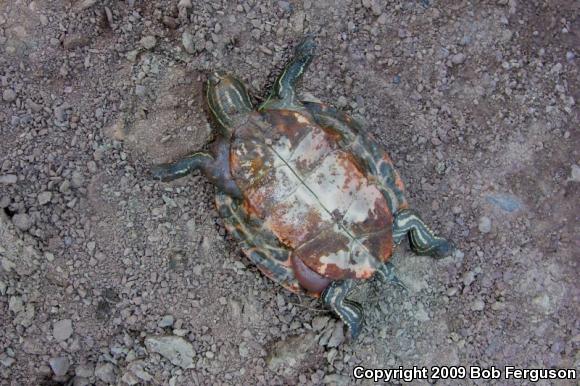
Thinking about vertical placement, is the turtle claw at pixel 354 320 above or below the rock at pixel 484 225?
below

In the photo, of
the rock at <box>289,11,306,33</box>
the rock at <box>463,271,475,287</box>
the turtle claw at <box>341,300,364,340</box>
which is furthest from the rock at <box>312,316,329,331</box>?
the rock at <box>289,11,306,33</box>

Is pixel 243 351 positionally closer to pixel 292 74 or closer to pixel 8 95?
pixel 292 74

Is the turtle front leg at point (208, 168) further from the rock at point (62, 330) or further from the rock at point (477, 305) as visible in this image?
the rock at point (477, 305)

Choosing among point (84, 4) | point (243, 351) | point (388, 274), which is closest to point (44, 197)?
point (84, 4)

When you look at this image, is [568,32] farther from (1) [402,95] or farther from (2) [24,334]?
(2) [24,334]

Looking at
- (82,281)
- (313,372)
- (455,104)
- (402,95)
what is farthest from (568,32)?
(82,281)

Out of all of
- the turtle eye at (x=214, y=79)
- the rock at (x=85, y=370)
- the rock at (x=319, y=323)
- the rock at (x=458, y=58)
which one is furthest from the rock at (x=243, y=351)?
the rock at (x=458, y=58)
